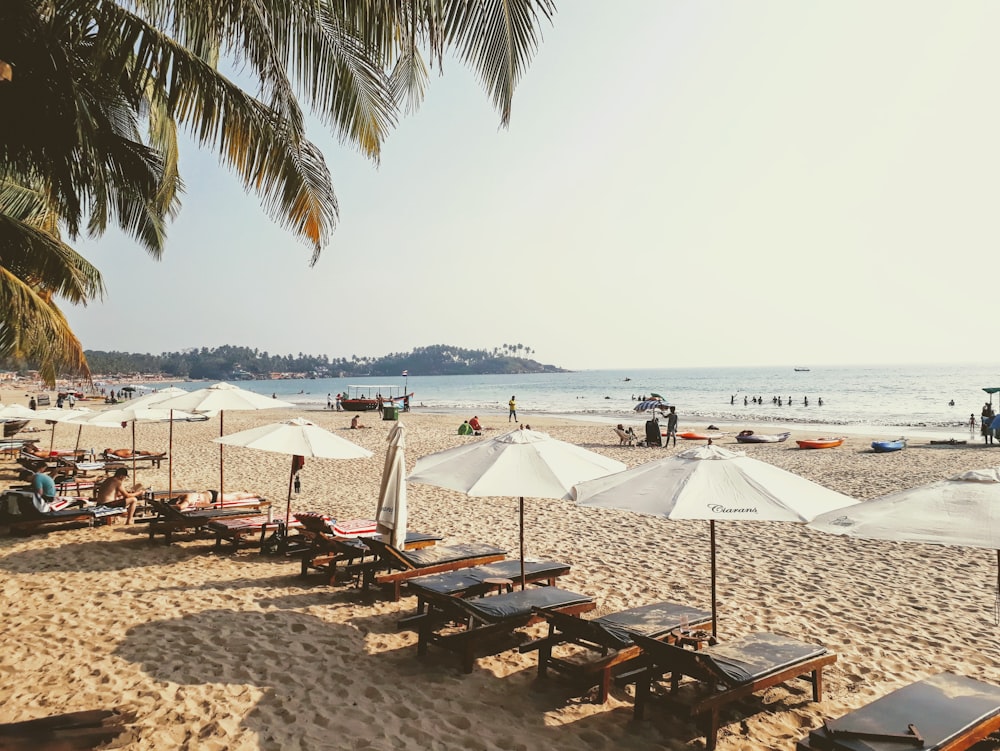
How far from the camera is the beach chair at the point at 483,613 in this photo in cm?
512

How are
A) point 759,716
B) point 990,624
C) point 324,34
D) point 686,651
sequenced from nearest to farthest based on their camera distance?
point 686,651, point 759,716, point 324,34, point 990,624

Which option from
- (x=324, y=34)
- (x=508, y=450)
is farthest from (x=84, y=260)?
(x=508, y=450)

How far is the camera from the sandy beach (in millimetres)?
4230

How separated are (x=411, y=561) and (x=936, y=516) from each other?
473 centimetres

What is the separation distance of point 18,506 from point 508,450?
7701mm

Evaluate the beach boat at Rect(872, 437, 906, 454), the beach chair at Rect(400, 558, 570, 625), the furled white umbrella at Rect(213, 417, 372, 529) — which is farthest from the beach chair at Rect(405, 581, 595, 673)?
the beach boat at Rect(872, 437, 906, 454)

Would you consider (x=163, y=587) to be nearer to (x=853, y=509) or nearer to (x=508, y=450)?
(x=508, y=450)

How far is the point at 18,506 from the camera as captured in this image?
9.03m

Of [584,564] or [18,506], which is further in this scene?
[18,506]

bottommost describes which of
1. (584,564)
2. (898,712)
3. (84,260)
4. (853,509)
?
(584,564)

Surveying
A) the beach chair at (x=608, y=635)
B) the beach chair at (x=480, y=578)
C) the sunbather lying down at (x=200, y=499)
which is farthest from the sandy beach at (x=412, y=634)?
the sunbather lying down at (x=200, y=499)

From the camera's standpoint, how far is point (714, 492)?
4.43 metres

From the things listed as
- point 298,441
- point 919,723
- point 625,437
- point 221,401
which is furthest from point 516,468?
point 625,437

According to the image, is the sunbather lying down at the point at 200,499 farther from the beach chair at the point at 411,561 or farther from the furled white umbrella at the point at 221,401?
the beach chair at the point at 411,561
